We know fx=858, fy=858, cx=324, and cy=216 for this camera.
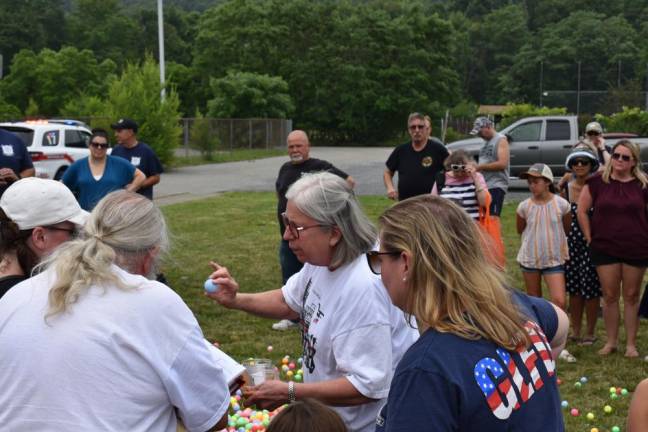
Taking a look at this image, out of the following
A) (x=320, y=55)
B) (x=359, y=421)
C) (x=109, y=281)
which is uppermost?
(x=320, y=55)

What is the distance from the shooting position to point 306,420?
8.29ft

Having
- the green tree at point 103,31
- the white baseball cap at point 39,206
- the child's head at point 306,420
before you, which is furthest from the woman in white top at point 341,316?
the green tree at point 103,31

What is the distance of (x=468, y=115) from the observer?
71188 mm

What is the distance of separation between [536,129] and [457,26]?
3449 inches

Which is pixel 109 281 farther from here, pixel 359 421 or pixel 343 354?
pixel 359 421

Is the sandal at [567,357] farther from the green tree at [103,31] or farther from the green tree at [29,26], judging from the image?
the green tree at [103,31]

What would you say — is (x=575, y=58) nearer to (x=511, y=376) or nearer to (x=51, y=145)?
(x=51, y=145)

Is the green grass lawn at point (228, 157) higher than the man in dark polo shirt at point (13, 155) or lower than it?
lower

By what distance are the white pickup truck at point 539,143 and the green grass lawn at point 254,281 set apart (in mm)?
3929

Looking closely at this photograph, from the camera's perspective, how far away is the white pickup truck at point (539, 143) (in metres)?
21.7

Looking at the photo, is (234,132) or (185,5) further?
(185,5)

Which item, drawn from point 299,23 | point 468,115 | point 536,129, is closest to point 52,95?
point 299,23

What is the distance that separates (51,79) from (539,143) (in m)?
45.4

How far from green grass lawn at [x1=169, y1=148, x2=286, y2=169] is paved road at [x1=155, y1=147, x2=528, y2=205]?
73cm
